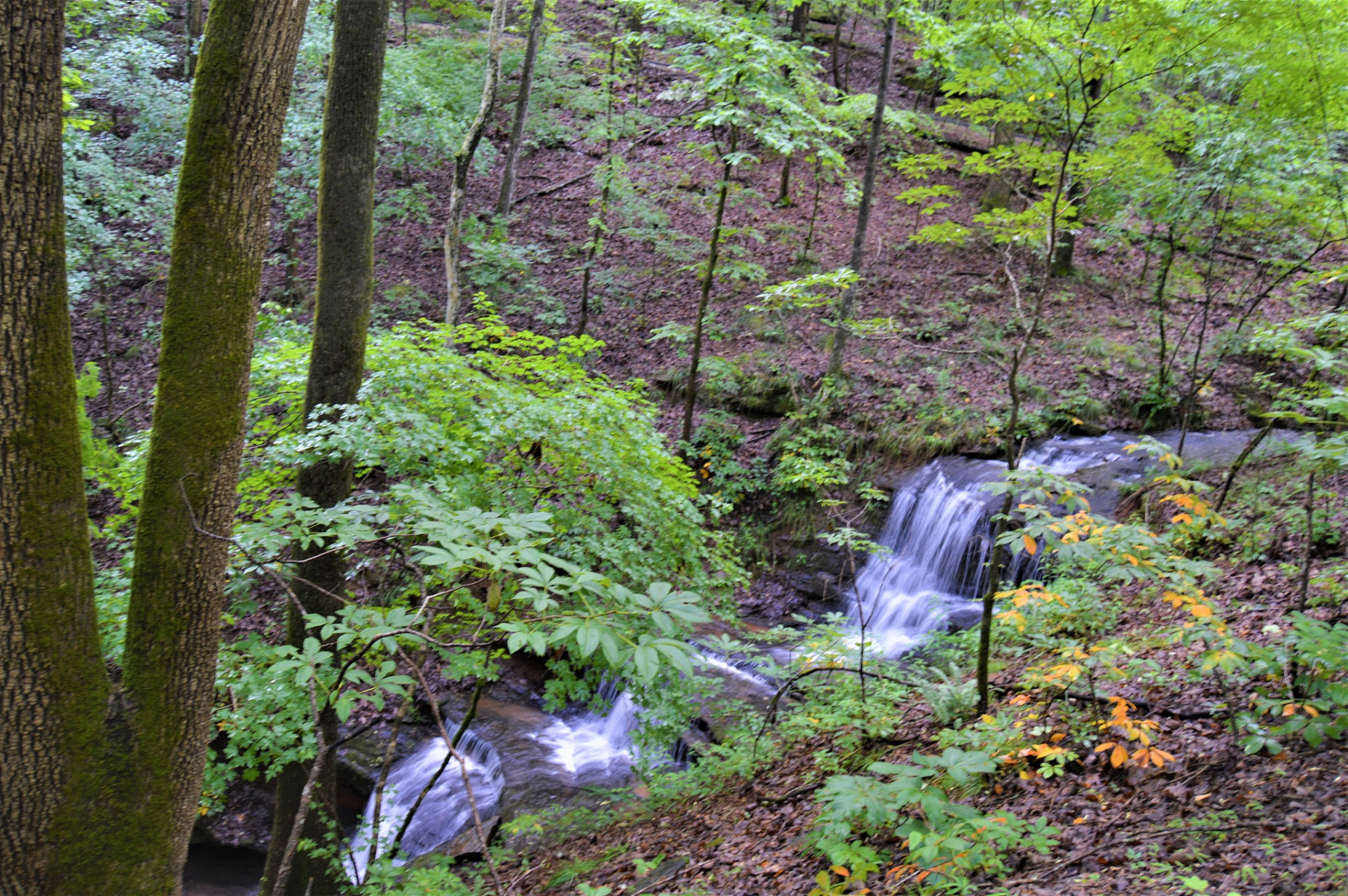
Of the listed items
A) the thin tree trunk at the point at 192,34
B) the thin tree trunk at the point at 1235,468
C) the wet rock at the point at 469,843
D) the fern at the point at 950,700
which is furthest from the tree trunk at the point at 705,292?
the thin tree trunk at the point at 192,34

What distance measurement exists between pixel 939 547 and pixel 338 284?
298 inches

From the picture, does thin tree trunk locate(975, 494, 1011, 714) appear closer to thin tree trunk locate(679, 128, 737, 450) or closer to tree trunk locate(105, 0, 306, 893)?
tree trunk locate(105, 0, 306, 893)

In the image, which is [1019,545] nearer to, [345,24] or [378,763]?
[345,24]

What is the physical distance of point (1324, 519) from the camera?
5.37 metres

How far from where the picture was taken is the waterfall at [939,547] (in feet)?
28.1

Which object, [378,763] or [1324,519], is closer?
[1324,519]

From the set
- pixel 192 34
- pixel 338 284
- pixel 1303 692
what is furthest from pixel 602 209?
pixel 192 34

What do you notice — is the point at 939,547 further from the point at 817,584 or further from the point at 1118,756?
the point at 1118,756

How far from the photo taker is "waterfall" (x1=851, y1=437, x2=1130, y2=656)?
28.1 feet

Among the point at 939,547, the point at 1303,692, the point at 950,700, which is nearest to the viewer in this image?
the point at 1303,692

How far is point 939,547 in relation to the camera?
367 inches

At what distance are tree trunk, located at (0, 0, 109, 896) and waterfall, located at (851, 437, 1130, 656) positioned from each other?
6.92 m

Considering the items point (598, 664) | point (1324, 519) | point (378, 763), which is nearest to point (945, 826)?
point (598, 664)

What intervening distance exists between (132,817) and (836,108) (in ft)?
34.0
